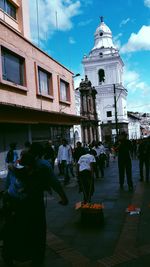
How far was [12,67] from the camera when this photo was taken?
714 inches

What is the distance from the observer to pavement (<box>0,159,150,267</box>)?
4797 millimetres

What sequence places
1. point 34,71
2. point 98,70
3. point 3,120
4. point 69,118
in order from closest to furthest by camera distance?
point 3,120 → point 34,71 → point 69,118 → point 98,70

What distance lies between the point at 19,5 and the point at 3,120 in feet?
38.1

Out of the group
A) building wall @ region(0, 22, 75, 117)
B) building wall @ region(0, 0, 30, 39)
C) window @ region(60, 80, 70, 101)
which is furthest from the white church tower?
building wall @ region(0, 0, 30, 39)

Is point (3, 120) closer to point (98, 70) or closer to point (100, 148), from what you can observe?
point (100, 148)

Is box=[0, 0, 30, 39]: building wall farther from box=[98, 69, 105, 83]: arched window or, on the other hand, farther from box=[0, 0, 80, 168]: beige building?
box=[98, 69, 105, 83]: arched window

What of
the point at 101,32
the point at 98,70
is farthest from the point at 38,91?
the point at 101,32

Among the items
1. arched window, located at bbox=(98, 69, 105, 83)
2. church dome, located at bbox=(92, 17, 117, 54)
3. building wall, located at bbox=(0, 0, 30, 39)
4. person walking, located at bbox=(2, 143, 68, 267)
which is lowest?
person walking, located at bbox=(2, 143, 68, 267)

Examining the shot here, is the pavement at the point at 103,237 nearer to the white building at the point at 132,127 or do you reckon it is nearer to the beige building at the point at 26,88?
the beige building at the point at 26,88

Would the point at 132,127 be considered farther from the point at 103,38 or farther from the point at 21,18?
the point at 21,18

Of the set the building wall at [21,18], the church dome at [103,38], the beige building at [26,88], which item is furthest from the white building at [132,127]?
the building wall at [21,18]

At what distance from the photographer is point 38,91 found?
21094 millimetres

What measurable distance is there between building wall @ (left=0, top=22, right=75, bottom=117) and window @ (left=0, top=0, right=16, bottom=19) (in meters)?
3.36

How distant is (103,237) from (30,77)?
50.4 ft
